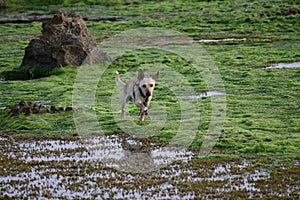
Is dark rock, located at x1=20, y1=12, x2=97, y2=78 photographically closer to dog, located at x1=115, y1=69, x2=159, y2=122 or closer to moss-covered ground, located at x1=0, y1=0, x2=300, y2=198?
moss-covered ground, located at x1=0, y1=0, x2=300, y2=198

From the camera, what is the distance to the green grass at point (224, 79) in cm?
1967

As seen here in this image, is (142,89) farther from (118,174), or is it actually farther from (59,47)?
(59,47)

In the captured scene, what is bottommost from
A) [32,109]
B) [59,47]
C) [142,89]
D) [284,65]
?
[284,65]

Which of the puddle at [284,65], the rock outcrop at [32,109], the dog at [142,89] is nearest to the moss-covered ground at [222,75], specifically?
the rock outcrop at [32,109]

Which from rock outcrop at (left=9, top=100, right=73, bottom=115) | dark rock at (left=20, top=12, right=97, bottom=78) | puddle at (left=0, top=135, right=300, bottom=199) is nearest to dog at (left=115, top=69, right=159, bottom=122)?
puddle at (left=0, top=135, right=300, bottom=199)

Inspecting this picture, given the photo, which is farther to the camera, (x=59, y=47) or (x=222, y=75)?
(x=59, y=47)

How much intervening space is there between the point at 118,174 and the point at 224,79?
12.9 meters

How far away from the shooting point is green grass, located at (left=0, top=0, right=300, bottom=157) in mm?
19672

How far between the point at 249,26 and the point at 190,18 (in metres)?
6.83

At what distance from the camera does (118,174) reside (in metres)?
16.1

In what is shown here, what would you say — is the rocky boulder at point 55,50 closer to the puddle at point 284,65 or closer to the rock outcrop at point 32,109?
the rock outcrop at point 32,109

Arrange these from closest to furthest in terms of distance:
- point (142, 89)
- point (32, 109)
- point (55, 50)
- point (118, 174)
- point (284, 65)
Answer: point (118, 174) < point (142, 89) < point (32, 109) < point (284, 65) < point (55, 50)

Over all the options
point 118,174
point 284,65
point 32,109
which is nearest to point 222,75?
point 284,65

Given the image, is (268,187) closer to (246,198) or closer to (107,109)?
(246,198)
